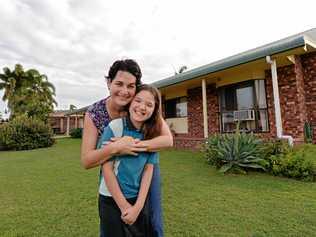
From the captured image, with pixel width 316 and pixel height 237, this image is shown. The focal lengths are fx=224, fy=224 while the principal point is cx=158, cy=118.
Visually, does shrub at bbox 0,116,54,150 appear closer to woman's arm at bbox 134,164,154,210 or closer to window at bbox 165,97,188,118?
window at bbox 165,97,188,118

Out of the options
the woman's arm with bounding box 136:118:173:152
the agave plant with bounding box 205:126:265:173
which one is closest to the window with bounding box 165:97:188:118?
the agave plant with bounding box 205:126:265:173

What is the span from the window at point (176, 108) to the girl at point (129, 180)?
32.8ft

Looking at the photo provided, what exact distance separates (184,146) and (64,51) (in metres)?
9.26

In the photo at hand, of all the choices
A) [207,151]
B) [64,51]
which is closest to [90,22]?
[64,51]

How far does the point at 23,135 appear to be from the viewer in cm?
1383

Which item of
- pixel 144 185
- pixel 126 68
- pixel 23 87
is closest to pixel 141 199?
pixel 144 185

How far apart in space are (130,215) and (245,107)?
7.98 metres

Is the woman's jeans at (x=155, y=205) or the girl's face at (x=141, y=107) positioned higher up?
the girl's face at (x=141, y=107)

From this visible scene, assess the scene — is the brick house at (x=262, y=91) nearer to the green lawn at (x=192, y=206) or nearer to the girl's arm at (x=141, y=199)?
the green lawn at (x=192, y=206)

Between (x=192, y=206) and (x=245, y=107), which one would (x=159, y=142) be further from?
(x=245, y=107)

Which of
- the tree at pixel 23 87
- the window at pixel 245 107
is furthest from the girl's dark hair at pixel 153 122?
the tree at pixel 23 87

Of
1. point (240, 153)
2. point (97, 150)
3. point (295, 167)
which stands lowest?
point (295, 167)

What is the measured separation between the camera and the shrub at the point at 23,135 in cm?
1356

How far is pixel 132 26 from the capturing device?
958cm
